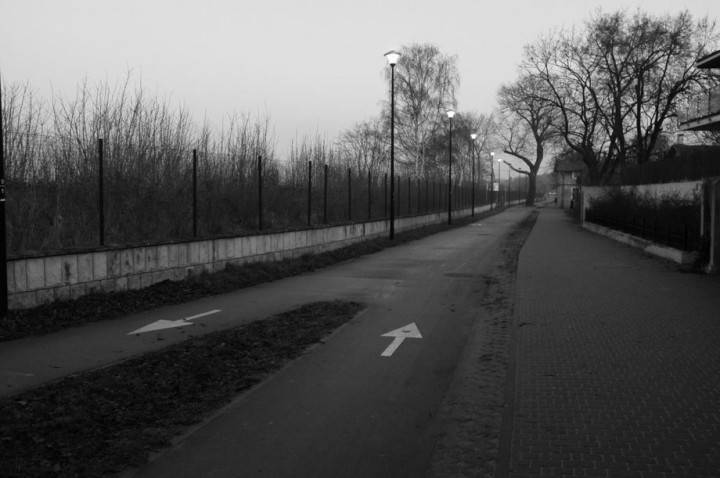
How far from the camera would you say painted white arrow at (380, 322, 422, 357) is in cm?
825

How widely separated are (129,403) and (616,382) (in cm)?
451

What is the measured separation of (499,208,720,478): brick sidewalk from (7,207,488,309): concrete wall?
6166mm

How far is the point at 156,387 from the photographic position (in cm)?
635

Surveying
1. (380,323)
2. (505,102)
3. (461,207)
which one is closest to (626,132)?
(505,102)

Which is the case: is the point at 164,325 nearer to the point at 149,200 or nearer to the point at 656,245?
the point at 149,200

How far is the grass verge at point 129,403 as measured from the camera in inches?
182

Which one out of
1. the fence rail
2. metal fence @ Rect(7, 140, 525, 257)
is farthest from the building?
metal fence @ Rect(7, 140, 525, 257)

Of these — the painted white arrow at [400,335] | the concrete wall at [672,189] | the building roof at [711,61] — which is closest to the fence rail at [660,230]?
the concrete wall at [672,189]

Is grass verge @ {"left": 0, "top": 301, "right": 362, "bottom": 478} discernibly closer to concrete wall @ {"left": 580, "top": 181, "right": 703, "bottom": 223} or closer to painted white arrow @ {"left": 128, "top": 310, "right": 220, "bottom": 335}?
painted white arrow @ {"left": 128, "top": 310, "right": 220, "bottom": 335}

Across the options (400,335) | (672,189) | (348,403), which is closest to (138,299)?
(400,335)

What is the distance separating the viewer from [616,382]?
6.58 meters

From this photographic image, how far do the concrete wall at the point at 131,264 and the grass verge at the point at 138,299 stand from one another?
0.18m

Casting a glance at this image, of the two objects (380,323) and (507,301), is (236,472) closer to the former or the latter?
Result: (380,323)

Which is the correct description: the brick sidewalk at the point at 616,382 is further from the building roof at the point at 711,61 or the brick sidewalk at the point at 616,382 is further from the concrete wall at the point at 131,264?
the building roof at the point at 711,61
